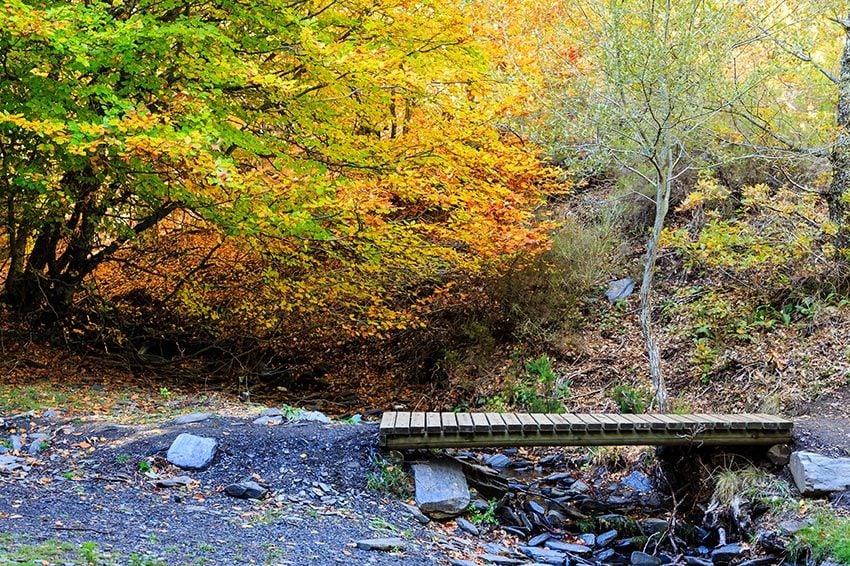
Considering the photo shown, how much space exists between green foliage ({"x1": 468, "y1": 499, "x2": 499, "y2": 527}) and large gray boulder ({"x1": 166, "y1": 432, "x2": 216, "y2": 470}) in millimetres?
2072

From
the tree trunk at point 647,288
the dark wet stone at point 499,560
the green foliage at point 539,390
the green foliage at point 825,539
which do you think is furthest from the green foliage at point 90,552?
the green foliage at point 539,390

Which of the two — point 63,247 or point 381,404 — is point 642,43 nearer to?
point 381,404

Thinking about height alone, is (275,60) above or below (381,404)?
above

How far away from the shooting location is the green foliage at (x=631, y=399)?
24.8 ft

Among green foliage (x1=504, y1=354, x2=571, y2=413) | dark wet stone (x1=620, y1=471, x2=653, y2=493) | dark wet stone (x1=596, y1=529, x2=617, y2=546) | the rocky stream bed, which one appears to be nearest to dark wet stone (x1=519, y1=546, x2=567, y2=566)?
the rocky stream bed

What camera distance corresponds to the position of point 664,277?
10.1 metres

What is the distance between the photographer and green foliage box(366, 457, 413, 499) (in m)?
4.92

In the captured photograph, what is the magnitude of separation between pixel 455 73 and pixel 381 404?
522 centimetres

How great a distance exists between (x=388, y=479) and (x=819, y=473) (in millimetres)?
3340

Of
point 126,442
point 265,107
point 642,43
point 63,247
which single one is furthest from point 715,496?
point 63,247

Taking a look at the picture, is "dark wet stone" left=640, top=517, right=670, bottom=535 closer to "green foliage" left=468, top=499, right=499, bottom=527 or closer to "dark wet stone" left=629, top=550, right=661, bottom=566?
"dark wet stone" left=629, top=550, right=661, bottom=566

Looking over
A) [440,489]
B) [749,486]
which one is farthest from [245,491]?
[749,486]

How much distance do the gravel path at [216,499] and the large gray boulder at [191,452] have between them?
0.07m

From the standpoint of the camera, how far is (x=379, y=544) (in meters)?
3.82
